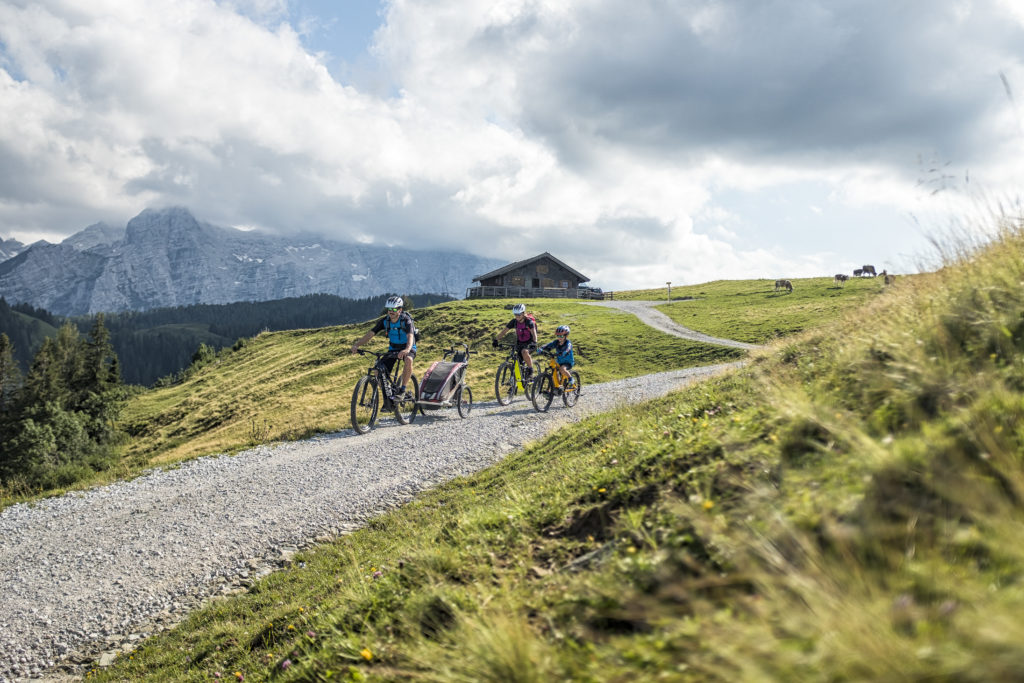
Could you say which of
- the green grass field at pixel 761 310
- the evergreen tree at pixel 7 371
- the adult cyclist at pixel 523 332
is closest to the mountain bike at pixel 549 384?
the adult cyclist at pixel 523 332

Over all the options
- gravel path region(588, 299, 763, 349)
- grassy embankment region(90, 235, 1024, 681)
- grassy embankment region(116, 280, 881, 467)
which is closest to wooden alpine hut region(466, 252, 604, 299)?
grassy embankment region(116, 280, 881, 467)

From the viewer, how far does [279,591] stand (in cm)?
716

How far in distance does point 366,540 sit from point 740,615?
7033 mm

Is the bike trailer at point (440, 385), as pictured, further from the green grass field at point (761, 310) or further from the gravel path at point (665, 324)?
the green grass field at point (761, 310)

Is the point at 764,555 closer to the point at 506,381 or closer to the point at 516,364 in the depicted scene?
the point at 516,364

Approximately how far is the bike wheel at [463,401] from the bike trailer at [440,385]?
21 centimetres

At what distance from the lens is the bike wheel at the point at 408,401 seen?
16.5 metres

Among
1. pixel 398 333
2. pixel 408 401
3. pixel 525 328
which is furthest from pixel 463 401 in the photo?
pixel 398 333

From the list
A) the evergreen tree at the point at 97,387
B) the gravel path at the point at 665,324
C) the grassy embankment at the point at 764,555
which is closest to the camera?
the grassy embankment at the point at 764,555

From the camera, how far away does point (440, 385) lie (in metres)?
17.2

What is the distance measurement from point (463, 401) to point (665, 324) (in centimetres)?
3321

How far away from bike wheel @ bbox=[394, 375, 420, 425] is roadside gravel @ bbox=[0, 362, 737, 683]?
1.01m

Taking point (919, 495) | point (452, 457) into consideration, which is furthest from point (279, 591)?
point (919, 495)

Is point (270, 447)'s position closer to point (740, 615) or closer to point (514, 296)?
point (740, 615)
